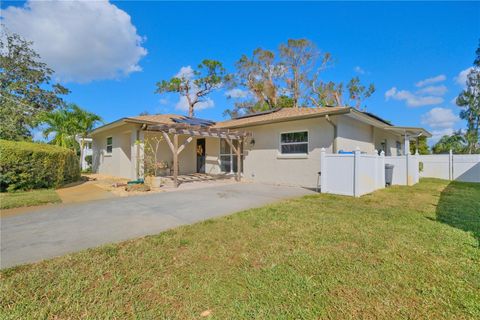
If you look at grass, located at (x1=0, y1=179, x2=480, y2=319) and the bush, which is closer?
grass, located at (x1=0, y1=179, x2=480, y2=319)

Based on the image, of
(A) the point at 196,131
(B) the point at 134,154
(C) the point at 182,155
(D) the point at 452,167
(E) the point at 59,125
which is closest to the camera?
(A) the point at 196,131

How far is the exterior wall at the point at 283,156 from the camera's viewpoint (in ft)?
32.1

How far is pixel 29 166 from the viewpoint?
8.23 meters

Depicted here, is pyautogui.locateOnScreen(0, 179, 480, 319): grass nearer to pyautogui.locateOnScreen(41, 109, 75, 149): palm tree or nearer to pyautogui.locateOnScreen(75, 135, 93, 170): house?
pyautogui.locateOnScreen(41, 109, 75, 149): palm tree

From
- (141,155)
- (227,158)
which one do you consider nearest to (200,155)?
(227,158)

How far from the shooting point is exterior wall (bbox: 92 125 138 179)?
13348 mm

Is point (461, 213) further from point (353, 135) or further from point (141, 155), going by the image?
point (141, 155)

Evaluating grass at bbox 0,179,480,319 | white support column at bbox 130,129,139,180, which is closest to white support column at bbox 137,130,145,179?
white support column at bbox 130,129,139,180

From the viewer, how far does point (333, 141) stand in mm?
9328

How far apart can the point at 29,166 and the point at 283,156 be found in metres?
10.2

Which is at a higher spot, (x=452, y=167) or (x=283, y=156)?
(x=283, y=156)

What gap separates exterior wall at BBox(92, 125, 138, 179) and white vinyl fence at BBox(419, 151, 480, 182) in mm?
17905

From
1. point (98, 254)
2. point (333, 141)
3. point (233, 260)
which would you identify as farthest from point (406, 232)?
point (333, 141)

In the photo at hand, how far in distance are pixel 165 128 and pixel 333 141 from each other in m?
7.14
